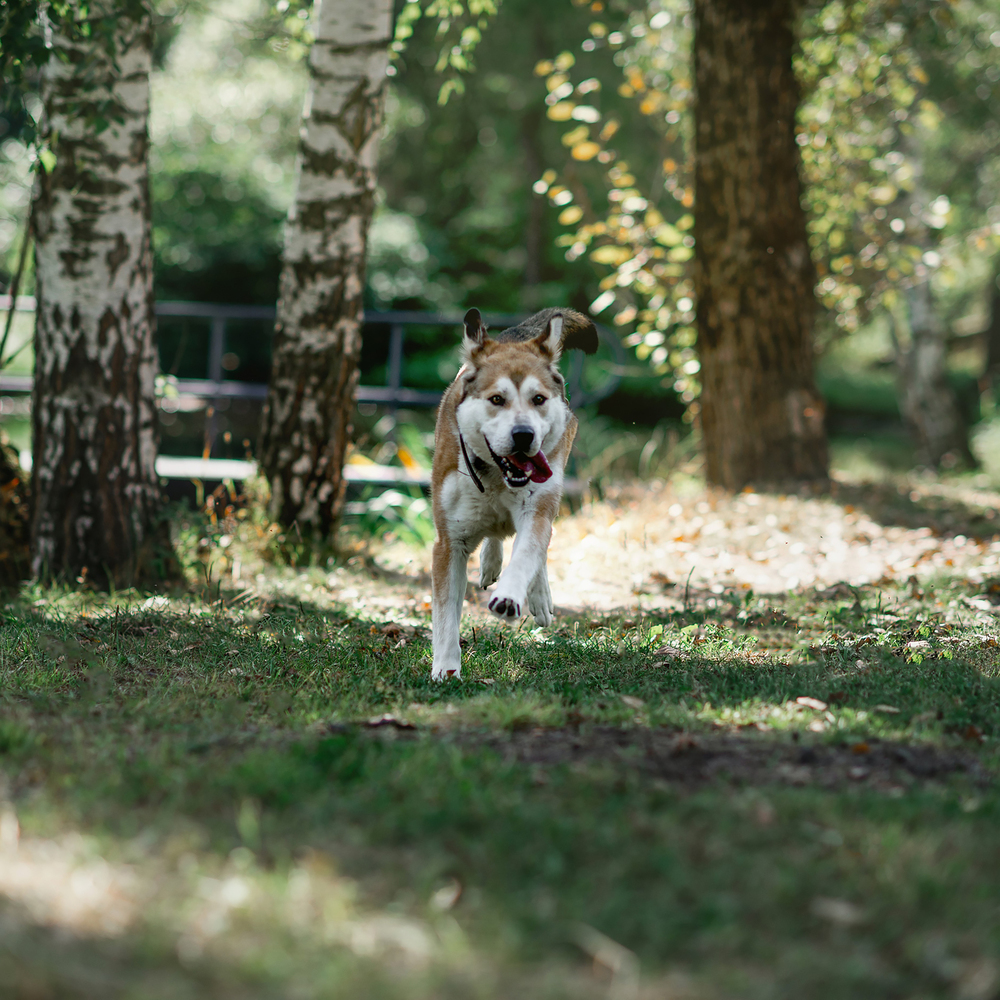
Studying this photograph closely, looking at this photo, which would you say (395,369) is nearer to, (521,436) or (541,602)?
(541,602)

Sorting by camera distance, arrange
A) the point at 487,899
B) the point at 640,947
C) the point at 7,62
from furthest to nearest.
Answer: the point at 7,62, the point at 487,899, the point at 640,947

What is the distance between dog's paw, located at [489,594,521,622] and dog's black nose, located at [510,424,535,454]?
67 cm

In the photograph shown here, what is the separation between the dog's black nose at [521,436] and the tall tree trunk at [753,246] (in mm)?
5352

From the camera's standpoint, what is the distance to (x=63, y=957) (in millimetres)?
1992

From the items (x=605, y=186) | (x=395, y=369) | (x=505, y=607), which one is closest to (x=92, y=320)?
(x=505, y=607)

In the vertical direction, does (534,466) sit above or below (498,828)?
above

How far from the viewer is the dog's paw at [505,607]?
3.76 m

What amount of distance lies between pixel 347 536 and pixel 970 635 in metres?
4.13

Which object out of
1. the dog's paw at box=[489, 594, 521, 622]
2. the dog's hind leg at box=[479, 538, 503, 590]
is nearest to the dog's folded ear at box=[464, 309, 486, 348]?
the dog's hind leg at box=[479, 538, 503, 590]

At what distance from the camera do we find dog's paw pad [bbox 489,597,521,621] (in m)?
3.76

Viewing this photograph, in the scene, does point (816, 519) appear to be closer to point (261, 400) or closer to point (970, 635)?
point (970, 635)

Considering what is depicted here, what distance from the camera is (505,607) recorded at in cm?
377

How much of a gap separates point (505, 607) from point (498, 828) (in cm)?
125

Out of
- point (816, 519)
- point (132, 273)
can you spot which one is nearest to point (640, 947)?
point (132, 273)
